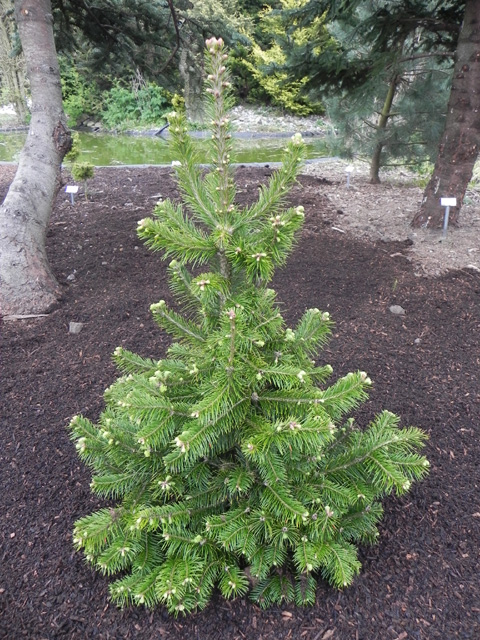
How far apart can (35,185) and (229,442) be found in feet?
12.5

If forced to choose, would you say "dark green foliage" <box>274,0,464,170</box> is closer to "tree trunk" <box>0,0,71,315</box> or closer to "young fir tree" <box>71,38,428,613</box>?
"tree trunk" <box>0,0,71,315</box>

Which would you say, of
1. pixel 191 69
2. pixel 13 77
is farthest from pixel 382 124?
pixel 13 77

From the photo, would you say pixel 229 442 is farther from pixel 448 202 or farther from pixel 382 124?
pixel 382 124

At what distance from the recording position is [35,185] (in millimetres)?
4426

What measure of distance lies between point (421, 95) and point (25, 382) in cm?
674

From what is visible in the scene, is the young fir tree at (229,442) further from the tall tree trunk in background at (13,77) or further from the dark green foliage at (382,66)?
the tall tree trunk in background at (13,77)

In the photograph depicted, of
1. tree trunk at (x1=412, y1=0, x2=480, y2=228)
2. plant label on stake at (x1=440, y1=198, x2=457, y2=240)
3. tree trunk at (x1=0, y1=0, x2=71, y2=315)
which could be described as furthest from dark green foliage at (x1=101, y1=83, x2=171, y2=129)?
plant label on stake at (x1=440, y1=198, x2=457, y2=240)

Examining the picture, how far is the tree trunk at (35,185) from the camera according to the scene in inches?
159

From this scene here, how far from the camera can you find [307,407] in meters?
1.54

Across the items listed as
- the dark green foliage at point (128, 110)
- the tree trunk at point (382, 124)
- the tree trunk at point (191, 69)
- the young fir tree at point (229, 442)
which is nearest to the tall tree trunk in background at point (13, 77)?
the dark green foliage at point (128, 110)

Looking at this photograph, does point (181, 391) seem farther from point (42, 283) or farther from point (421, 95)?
point (421, 95)

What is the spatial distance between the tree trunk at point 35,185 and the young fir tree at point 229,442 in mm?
2620

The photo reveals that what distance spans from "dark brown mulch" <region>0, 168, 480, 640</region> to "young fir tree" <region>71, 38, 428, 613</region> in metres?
0.14

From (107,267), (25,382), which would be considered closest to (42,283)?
(107,267)
